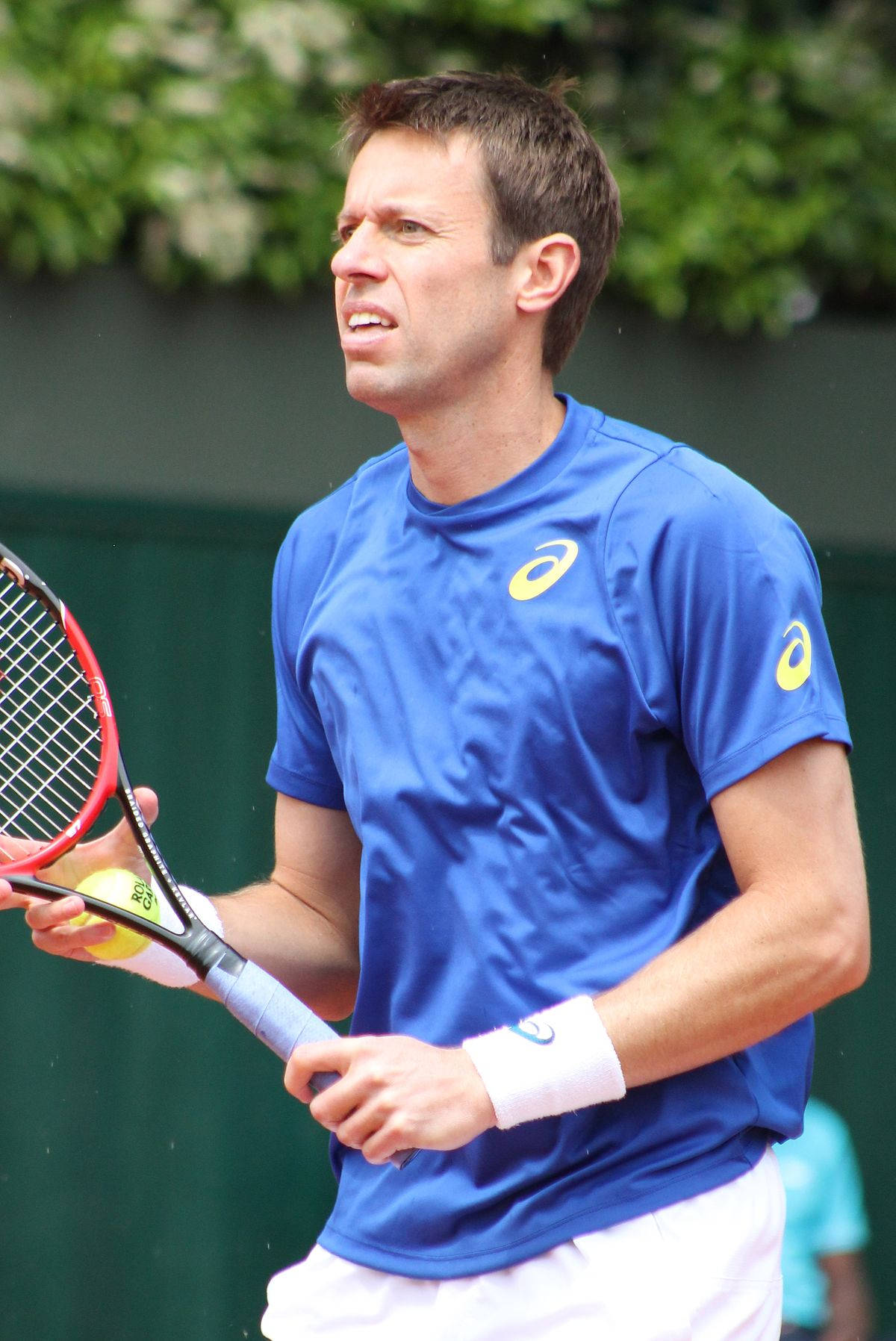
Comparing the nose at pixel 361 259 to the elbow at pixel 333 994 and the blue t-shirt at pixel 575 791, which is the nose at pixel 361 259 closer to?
the blue t-shirt at pixel 575 791

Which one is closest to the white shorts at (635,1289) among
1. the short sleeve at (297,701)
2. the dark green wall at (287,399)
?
the short sleeve at (297,701)

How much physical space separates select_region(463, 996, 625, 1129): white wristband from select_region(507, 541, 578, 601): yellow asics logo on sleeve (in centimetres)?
52

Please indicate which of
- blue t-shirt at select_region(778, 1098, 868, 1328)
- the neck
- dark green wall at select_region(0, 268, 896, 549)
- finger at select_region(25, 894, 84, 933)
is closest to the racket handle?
finger at select_region(25, 894, 84, 933)

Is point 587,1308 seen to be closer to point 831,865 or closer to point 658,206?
point 831,865

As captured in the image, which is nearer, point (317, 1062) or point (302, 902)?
point (317, 1062)

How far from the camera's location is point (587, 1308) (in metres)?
2.14

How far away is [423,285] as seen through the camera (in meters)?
2.39

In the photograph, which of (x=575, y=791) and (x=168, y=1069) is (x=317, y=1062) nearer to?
(x=575, y=791)

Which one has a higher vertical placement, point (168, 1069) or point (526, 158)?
point (526, 158)

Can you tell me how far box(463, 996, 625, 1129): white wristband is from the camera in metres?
2.05

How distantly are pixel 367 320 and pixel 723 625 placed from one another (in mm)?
651

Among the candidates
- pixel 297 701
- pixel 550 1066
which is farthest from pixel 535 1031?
pixel 297 701

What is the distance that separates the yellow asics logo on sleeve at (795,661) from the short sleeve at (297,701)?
0.75 metres

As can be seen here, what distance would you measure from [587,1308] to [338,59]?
3421 millimetres
